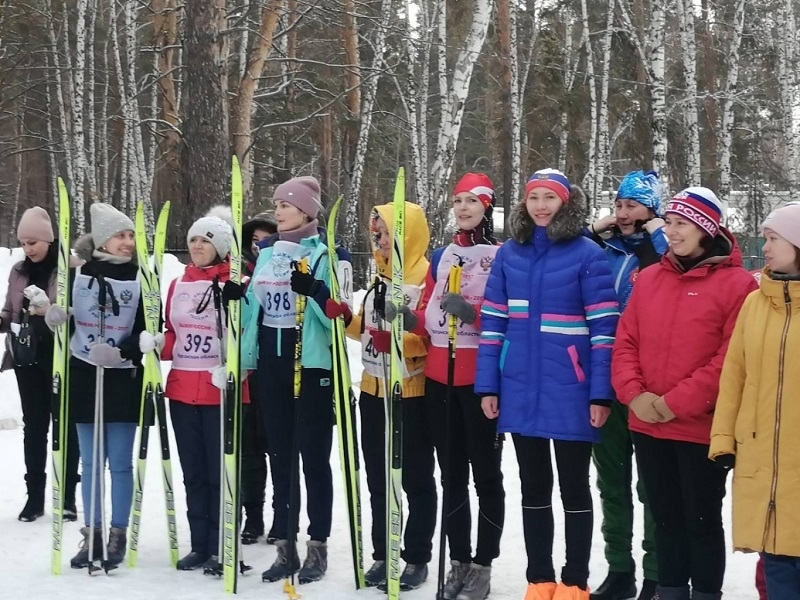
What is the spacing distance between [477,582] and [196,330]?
186 centimetres

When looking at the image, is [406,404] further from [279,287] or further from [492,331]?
[279,287]

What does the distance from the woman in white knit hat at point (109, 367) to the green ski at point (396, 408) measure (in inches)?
56.8

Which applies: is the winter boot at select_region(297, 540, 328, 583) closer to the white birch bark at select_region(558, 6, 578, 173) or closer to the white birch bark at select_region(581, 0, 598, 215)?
the white birch bark at select_region(581, 0, 598, 215)

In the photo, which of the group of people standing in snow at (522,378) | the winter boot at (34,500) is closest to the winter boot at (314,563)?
the group of people standing in snow at (522,378)

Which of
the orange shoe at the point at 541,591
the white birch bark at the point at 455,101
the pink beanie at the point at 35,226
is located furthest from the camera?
the white birch bark at the point at 455,101

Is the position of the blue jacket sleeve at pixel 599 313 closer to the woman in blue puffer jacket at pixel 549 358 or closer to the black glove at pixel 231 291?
the woman in blue puffer jacket at pixel 549 358

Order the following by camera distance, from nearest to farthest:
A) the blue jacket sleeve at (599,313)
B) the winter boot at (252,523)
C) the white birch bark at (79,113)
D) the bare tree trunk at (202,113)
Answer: the blue jacket sleeve at (599,313)
the winter boot at (252,523)
the bare tree trunk at (202,113)
the white birch bark at (79,113)

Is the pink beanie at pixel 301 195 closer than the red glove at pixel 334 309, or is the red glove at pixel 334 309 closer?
the red glove at pixel 334 309

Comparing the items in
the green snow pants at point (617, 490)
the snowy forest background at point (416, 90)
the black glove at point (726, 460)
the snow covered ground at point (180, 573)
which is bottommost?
the snow covered ground at point (180, 573)

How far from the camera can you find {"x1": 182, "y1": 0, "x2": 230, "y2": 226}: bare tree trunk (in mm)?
9477

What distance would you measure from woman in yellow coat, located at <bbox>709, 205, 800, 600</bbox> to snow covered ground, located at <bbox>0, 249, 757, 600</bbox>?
1.31 meters

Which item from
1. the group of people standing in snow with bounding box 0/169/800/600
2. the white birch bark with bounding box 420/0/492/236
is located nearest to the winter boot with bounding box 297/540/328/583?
the group of people standing in snow with bounding box 0/169/800/600

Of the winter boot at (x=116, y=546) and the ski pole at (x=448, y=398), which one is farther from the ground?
the ski pole at (x=448, y=398)

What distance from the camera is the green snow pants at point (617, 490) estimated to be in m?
4.45
